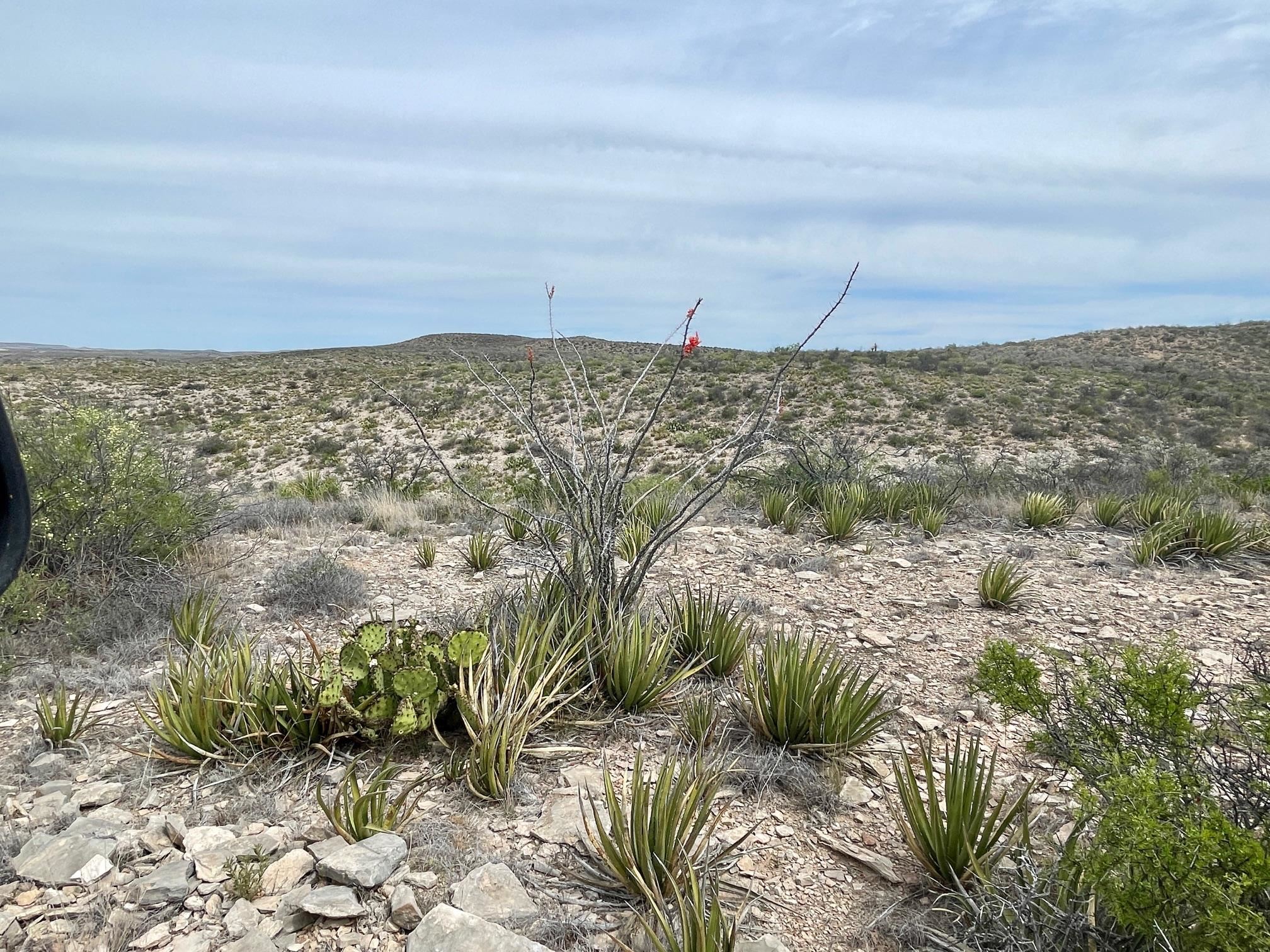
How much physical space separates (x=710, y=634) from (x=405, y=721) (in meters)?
1.99

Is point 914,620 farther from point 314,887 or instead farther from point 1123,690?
point 314,887

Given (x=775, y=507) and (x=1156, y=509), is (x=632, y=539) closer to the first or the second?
(x=775, y=507)

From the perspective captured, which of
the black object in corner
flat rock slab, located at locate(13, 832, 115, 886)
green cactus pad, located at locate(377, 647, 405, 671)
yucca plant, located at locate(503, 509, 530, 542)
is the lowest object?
flat rock slab, located at locate(13, 832, 115, 886)

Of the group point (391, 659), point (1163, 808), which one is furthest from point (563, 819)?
point (1163, 808)

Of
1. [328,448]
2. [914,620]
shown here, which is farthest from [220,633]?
[328,448]

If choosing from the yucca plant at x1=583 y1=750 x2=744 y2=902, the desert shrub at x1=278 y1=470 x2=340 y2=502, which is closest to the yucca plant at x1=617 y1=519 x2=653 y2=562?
the yucca plant at x1=583 y1=750 x2=744 y2=902

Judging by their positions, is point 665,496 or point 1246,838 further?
point 665,496

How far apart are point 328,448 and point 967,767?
23.3 m

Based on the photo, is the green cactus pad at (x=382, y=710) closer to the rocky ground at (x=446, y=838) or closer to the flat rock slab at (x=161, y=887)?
the rocky ground at (x=446, y=838)

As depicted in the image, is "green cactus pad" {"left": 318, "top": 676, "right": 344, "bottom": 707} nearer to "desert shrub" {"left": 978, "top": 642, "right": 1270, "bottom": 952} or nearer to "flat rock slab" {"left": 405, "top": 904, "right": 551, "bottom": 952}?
"flat rock slab" {"left": 405, "top": 904, "right": 551, "bottom": 952}

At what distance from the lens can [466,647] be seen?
13.2 feet

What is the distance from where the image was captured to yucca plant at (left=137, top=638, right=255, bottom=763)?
371cm

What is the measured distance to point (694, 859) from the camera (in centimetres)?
291

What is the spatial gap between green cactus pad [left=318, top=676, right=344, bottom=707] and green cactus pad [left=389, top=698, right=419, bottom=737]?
1.00ft
